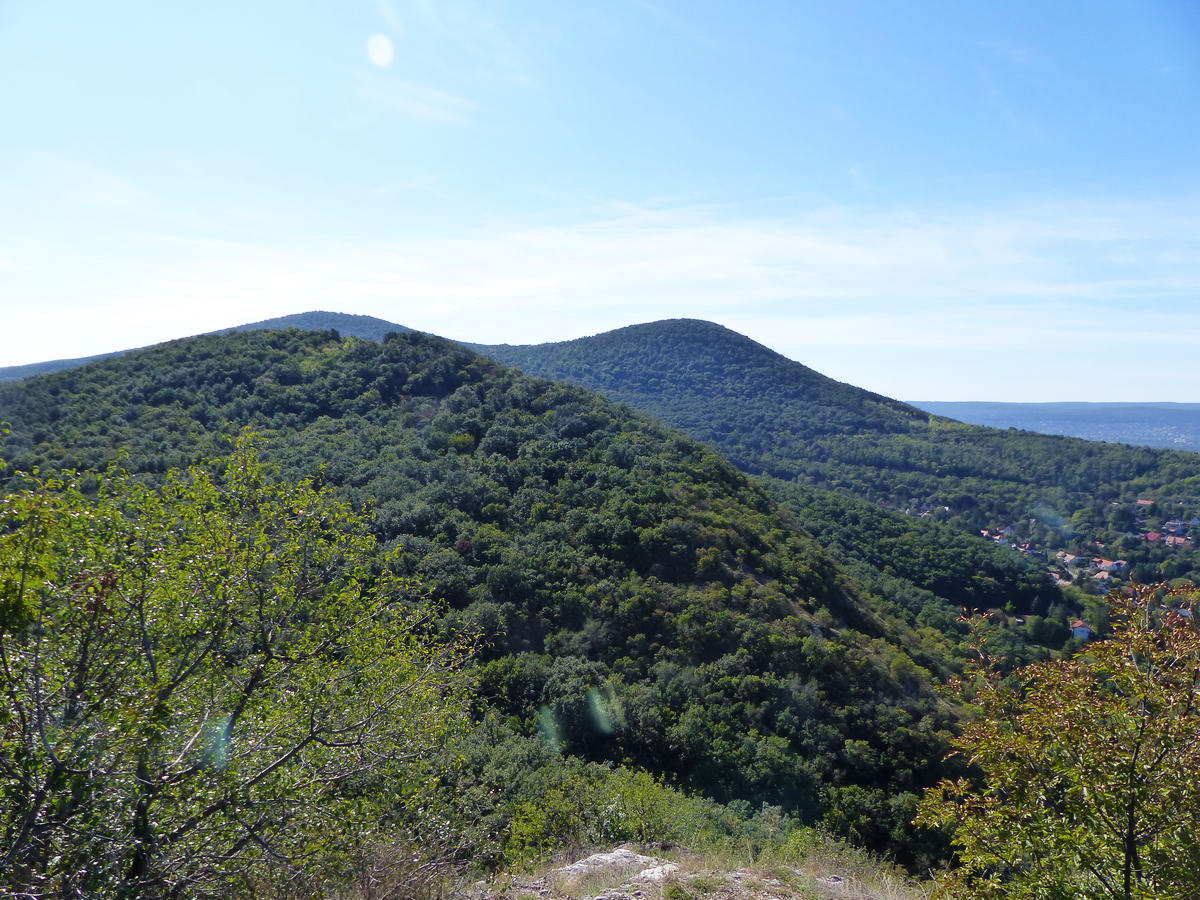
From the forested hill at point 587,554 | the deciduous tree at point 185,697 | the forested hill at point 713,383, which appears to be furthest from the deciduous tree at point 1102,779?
the forested hill at point 713,383

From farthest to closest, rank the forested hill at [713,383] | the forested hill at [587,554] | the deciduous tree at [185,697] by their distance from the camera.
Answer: the forested hill at [713,383], the forested hill at [587,554], the deciduous tree at [185,697]

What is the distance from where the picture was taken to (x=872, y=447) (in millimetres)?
75562

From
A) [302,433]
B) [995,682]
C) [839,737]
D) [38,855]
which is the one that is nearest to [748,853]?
[995,682]

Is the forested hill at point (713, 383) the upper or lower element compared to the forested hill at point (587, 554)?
upper

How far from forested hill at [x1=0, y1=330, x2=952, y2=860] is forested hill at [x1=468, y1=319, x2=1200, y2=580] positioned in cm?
3768

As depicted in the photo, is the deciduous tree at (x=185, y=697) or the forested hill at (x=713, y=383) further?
the forested hill at (x=713, y=383)

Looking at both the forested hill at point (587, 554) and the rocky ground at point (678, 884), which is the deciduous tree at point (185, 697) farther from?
the forested hill at point (587, 554)

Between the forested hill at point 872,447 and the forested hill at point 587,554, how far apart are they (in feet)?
124

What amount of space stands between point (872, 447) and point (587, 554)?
200 ft

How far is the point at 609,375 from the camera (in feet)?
308

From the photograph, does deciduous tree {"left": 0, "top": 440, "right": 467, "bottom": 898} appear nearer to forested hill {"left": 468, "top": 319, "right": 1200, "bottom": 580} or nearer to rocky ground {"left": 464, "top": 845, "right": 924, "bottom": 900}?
rocky ground {"left": 464, "top": 845, "right": 924, "bottom": 900}

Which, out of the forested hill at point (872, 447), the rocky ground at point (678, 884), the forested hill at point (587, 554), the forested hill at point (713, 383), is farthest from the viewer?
the forested hill at point (713, 383)

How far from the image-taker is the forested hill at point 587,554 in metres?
16.3

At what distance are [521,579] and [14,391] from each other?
97.9 ft
